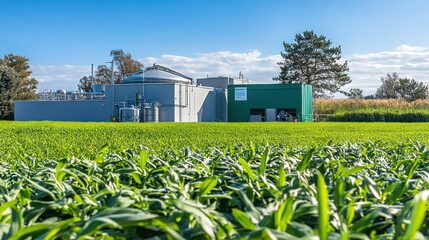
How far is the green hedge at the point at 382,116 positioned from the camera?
86.3 ft

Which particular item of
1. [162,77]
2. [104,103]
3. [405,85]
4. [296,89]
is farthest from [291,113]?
[405,85]

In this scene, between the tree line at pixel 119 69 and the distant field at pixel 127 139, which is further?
the tree line at pixel 119 69

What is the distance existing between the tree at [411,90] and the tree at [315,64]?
31.3ft

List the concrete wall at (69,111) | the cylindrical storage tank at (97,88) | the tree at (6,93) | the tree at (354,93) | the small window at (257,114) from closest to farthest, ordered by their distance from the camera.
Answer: the concrete wall at (69,111), the small window at (257,114), the cylindrical storage tank at (97,88), the tree at (6,93), the tree at (354,93)

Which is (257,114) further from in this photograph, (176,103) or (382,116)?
(382,116)

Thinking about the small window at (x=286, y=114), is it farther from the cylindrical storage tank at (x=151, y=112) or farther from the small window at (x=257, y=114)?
the cylindrical storage tank at (x=151, y=112)

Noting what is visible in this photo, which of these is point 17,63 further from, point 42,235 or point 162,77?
point 42,235

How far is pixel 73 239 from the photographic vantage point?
0.63 meters

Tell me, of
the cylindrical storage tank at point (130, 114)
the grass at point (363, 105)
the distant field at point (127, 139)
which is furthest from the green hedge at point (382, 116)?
the distant field at point (127, 139)

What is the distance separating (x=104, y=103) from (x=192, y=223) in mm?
27359

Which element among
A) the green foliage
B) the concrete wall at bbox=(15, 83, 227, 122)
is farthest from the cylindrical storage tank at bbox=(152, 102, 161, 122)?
the green foliage

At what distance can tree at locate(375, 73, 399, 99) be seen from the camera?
51.4 meters

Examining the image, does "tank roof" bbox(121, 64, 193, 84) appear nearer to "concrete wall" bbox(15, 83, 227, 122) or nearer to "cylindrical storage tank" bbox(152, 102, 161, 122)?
Answer: "concrete wall" bbox(15, 83, 227, 122)

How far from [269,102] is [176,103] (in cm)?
627
